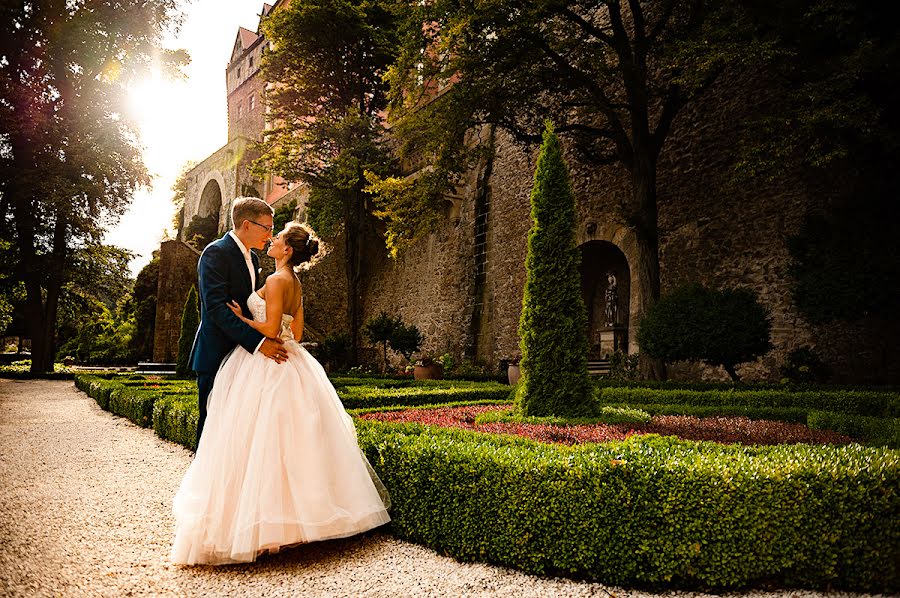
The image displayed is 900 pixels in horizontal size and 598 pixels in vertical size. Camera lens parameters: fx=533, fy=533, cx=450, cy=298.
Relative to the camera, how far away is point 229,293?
305 cm

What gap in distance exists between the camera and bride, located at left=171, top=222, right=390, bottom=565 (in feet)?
8.53

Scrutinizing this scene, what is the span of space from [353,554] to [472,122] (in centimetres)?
955

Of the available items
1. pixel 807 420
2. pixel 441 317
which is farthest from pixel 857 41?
pixel 441 317

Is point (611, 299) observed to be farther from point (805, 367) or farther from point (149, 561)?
point (149, 561)

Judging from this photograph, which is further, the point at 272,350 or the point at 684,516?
the point at 272,350

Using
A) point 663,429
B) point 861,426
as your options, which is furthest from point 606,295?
point 663,429

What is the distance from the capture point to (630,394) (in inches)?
290

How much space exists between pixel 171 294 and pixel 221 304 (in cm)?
2156

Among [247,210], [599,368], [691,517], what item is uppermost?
[247,210]

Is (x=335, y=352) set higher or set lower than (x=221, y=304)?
lower

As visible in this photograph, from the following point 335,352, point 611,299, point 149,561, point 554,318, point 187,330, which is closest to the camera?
point 149,561

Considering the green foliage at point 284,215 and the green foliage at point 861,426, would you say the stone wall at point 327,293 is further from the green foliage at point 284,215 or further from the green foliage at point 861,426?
the green foliage at point 861,426

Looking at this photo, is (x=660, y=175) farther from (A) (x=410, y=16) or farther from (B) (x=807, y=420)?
(B) (x=807, y=420)

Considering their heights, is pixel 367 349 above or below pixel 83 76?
below
